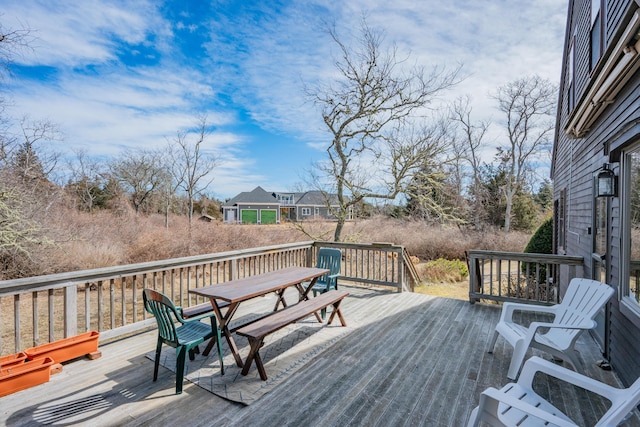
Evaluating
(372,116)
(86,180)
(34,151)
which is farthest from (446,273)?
(86,180)

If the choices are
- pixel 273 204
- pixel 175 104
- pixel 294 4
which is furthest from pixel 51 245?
pixel 273 204

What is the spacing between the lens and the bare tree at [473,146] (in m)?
17.1

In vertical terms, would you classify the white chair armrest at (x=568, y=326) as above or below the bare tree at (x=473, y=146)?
below

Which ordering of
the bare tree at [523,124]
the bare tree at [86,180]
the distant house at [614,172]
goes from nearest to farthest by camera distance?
1. the distant house at [614,172]
2. the bare tree at [86,180]
3. the bare tree at [523,124]

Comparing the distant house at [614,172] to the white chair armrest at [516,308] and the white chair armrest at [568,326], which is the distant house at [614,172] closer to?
the white chair armrest at [568,326]

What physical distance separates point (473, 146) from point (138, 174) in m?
19.6

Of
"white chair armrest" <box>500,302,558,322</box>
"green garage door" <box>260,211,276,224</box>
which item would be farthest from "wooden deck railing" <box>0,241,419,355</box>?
"green garage door" <box>260,211,276,224</box>

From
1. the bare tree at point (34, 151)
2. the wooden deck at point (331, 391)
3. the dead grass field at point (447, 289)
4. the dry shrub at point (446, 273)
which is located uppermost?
the bare tree at point (34, 151)

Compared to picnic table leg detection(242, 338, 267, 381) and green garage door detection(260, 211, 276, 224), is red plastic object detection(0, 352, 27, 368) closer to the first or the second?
picnic table leg detection(242, 338, 267, 381)

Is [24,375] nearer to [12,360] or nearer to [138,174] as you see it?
[12,360]

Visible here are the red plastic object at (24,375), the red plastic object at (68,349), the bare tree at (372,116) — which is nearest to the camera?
the red plastic object at (24,375)

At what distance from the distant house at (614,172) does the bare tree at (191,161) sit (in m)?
13.1

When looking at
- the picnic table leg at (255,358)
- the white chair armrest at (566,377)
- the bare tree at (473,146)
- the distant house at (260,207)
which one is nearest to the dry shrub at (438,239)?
the bare tree at (473,146)

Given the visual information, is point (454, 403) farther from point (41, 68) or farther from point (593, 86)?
point (41, 68)
